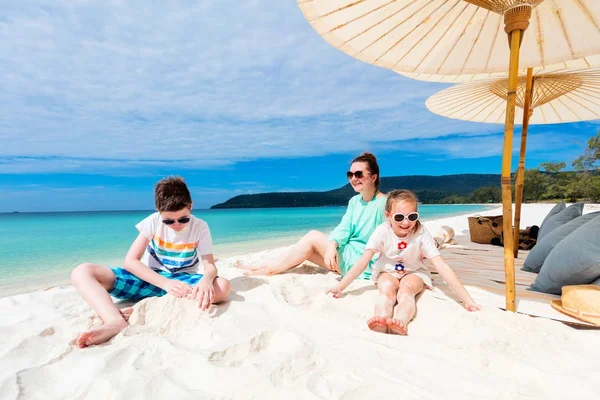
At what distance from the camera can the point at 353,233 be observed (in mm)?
3279

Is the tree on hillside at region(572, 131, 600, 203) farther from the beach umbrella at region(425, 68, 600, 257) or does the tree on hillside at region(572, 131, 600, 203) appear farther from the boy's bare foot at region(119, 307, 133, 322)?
the boy's bare foot at region(119, 307, 133, 322)

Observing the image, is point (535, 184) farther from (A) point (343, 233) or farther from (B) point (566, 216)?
(A) point (343, 233)

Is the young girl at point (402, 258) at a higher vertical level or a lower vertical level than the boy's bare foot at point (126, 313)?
higher

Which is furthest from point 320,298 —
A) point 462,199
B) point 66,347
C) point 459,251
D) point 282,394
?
point 462,199

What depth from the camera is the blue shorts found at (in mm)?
2439

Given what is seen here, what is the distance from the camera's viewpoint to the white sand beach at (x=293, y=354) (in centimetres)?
135

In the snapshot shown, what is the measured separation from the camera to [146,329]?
1.95 m

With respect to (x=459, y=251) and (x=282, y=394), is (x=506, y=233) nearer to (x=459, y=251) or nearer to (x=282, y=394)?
(x=282, y=394)

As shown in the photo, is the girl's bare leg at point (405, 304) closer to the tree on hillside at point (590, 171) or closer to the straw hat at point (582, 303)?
the straw hat at point (582, 303)

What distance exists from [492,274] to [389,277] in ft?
6.16

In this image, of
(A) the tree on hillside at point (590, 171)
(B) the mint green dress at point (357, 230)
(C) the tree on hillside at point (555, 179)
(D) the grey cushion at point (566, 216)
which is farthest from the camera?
(C) the tree on hillside at point (555, 179)

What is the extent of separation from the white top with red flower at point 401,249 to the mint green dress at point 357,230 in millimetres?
479

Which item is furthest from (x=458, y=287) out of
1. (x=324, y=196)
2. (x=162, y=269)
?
(x=324, y=196)

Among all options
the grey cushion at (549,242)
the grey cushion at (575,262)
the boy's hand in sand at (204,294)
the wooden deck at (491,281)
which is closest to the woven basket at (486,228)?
the wooden deck at (491,281)
